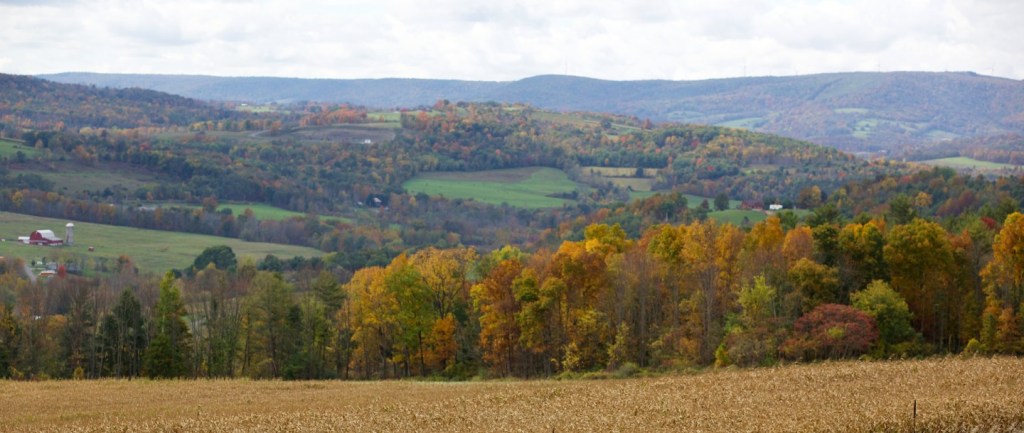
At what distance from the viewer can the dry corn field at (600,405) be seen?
30.0 metres

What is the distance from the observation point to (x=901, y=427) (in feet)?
91.5

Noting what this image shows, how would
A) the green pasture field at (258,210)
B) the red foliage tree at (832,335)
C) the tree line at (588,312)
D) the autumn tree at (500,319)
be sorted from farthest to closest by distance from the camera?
the green pasture field at (258,210) < the autumn tree at (500,319) < the tree line at (588,312) < the red foliage tree at (832,335)

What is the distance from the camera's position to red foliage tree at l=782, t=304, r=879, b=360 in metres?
58.2

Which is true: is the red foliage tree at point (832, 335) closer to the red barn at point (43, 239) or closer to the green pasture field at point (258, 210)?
the red barn at point (43, 239)

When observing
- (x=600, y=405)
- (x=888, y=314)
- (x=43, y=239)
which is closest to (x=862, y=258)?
(x=888, y=314)

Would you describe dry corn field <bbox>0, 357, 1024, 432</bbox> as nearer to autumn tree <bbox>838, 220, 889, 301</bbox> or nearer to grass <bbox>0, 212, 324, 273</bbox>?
autumn tree <bbox>838, 220, 889, 301</bbox>

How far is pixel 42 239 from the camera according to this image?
5497 inches

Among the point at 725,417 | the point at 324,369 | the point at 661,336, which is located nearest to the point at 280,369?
the point at 324,369

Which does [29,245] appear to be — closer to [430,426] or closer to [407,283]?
[407,283]

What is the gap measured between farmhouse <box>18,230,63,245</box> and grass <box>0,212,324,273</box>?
5.22 feet

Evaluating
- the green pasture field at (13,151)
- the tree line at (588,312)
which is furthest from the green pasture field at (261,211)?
the tree line at (588,312)

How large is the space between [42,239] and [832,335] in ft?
374

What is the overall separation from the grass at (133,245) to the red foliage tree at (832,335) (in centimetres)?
8950

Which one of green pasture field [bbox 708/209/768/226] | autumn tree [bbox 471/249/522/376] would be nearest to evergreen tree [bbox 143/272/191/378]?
autumn tree [bbox 471/249/522/376]
